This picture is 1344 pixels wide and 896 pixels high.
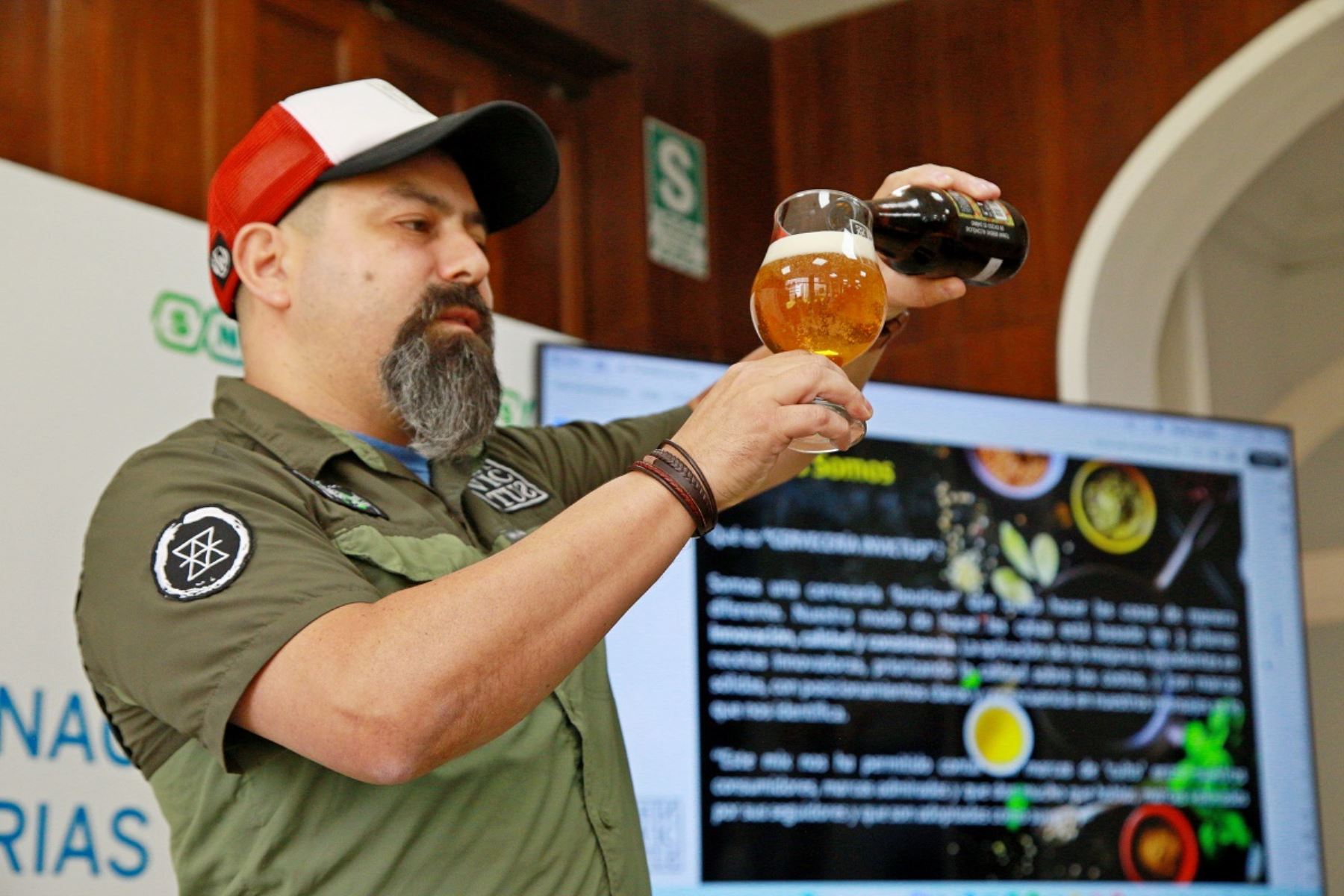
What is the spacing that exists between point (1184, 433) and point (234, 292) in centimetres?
185

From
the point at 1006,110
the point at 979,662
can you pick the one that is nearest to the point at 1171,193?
the point at 1006,110

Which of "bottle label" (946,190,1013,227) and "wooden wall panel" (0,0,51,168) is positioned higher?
"wooden wall panel" (0,0,51,168)

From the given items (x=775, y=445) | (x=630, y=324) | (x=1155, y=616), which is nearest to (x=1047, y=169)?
(x=630, y=324)

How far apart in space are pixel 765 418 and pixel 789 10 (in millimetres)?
3162

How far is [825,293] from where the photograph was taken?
1171 millimetres

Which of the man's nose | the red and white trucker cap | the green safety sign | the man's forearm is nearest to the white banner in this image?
the red and white trucker cap

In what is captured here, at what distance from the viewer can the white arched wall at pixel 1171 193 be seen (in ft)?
11.2

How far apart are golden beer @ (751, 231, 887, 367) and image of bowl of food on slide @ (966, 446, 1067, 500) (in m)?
1.50

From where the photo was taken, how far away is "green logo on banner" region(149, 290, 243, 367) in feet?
7.23

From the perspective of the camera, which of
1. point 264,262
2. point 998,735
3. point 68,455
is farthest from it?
point 998,735

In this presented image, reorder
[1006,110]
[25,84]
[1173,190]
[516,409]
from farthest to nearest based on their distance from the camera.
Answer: [1006,110] < [1173,190] < [516,409] < [25,84]

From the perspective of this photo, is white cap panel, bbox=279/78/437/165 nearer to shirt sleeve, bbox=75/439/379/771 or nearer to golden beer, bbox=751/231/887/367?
shirt sleeve, bbox=75/439/379/771

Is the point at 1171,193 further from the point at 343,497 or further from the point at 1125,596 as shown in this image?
Result: the point at 343,497

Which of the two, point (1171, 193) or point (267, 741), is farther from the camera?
point (1171, 193)
